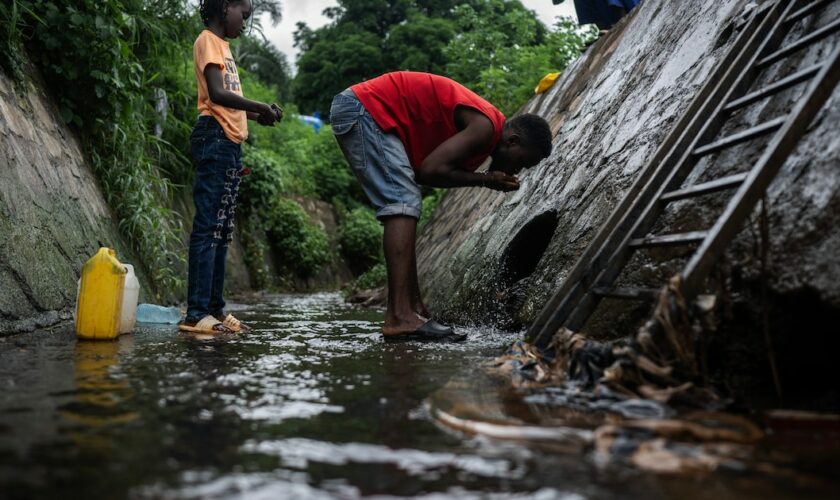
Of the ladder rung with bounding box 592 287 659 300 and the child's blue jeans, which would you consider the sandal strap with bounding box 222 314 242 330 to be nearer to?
the child's blue jeans

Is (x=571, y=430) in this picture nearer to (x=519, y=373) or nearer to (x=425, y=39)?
(x=519, y=373)

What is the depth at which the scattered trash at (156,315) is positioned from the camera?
4.14 metres

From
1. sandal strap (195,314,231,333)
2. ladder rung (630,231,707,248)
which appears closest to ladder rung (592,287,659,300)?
ladder rung (630,231,707,248)

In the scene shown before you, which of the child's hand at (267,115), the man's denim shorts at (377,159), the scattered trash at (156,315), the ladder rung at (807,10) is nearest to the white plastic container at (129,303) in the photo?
the scattered trash at (156,315)

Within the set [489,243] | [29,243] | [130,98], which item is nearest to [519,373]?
[489,243]

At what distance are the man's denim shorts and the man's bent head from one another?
46cm

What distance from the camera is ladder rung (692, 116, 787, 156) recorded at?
6.34ft

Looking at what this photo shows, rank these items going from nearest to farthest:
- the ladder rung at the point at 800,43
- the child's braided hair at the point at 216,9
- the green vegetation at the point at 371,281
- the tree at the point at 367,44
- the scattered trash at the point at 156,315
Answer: the ladder rung at the point at 800,43, the child's braided hair at the point at 216,9, the scattered trash at the point at 156,315, the green vegetation at the point at 371,281, the tree at the point at 367,44

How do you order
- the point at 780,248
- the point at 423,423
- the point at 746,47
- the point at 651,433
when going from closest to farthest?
the point at 651,433 → the point at 423,423 → the point at 780,248 → the point at 746,47

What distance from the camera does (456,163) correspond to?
318cm

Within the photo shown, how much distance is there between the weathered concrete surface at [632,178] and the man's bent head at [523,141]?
33cm

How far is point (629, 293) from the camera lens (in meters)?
1.97

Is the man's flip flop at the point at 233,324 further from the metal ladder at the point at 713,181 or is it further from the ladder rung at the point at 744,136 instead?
the ladder rung at the point at 744,136

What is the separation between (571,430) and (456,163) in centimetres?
197
